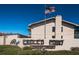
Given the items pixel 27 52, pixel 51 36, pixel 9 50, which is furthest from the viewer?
pixel 51 36

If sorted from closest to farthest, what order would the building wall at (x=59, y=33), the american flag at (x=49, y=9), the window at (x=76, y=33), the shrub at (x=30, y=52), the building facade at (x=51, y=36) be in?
the shrub at (x=30, y=52) → the american flag at (x=49, y=9) → the building facade at (x=51, y=36) → the building wall at (x=59, y=33) → the window at (x=76, y=33)

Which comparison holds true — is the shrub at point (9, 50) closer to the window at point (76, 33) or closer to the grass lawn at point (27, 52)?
the grass lawn at point (27, 52)

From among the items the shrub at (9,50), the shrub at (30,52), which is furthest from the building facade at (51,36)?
the shrub at (30,52)

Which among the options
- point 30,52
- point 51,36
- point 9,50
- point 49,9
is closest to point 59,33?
point 51,36

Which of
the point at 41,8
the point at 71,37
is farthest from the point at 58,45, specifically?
the point at 41,8

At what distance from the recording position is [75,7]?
64.9 feet

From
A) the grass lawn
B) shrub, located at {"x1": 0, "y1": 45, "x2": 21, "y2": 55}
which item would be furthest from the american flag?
shrub, located at {"x1": 0, "y1": 45, "x2": 21, "y2": 55}

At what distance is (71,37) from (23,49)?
2.18 m

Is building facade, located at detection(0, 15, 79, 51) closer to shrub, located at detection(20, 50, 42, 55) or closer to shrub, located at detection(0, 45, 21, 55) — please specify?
shrub, located at detection(0, 45, 21, 55)

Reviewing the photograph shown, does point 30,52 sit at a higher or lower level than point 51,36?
lower

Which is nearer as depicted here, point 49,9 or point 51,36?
point 49,9

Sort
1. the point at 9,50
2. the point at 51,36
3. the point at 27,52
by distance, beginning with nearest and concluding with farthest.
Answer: the point at 27,52 < the point at 9,50 < the point at 51,36

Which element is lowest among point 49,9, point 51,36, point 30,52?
point 30,52

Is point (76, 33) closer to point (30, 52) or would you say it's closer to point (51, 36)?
point (51, 36)
